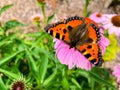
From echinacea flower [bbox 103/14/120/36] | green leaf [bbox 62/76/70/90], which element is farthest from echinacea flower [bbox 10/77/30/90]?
echinacea flower [bbox 103/14/120/36]

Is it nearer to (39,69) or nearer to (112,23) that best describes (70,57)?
(39,69)

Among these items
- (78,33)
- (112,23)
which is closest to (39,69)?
(78,33)

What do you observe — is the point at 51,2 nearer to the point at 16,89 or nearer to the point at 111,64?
the point at 111,64

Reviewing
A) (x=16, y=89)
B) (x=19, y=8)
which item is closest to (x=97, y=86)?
(x=16, y=89)

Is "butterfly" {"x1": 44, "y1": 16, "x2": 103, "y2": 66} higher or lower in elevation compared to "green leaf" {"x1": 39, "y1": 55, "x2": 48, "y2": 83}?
higher

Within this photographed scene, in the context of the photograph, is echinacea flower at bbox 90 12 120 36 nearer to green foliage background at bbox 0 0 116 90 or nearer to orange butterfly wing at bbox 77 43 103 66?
green foliage background at bbox 0 0 116 90

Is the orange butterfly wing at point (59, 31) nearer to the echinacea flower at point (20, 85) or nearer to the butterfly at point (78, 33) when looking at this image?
the butterfly at point (78, 33)

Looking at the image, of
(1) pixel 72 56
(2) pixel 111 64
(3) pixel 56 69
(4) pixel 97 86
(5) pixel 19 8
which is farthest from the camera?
(5) pixel 19 8

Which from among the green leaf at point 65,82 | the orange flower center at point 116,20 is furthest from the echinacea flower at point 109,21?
the green leaf at point 65,82

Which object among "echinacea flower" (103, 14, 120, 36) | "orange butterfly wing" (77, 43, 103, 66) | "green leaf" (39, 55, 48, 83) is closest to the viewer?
"orange butterfly wing" (77, 43, 103, 66)
